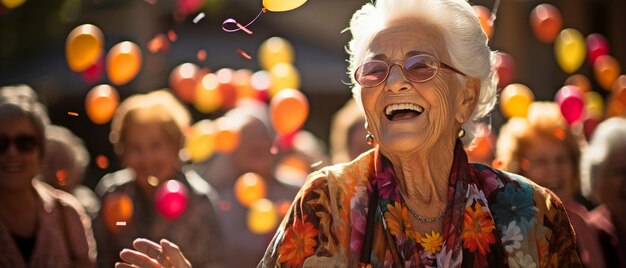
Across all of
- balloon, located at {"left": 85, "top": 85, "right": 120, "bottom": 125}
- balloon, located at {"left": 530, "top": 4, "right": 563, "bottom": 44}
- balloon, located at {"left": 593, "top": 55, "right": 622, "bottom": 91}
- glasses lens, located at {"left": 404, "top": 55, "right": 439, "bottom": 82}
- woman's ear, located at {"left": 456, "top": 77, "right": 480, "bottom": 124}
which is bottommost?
balloon, located at {"left": 85, "top": 85, "right": 120, "bottom": 125}

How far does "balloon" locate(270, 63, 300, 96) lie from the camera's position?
8367 millimetres

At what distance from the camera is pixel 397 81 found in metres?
3.88

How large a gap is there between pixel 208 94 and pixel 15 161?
293cm

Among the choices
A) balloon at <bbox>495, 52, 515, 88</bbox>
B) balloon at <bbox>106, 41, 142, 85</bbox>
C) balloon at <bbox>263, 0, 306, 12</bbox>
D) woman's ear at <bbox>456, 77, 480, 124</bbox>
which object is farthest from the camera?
balloon at <bbox>495, 52, 515, 88</bbox>

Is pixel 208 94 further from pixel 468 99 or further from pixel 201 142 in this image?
pixel 468 99

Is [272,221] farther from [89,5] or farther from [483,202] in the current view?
[89,5]

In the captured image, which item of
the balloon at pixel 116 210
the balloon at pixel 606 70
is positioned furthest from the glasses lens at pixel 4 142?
the balloon at pixel 606 70

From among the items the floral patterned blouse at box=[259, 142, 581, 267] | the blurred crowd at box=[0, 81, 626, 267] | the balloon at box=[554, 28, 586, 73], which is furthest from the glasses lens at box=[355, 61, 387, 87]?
the balloon at box=[554, 28, 586, 73]

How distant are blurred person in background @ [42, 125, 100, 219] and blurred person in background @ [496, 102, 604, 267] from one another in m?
2.80

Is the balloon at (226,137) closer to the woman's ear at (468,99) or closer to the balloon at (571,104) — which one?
the balloon at (571,104)

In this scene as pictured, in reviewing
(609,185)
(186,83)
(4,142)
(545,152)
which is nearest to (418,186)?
(4,142)

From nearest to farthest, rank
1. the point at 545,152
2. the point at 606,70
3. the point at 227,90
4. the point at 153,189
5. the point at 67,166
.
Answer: the point at 545,152 < the point at 153,189 < the point at 67,166 < the point at 606,70 < the point at 227,90

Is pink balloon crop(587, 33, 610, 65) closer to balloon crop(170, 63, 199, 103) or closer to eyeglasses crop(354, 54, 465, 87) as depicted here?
balloon crop(170, 63, 199, 103)

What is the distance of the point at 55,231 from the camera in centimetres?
537
